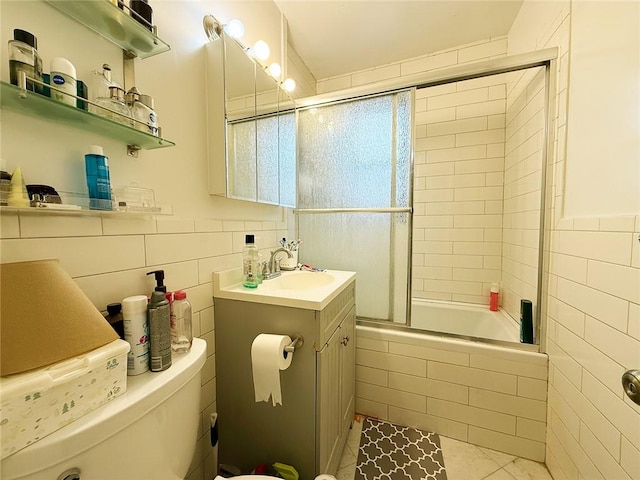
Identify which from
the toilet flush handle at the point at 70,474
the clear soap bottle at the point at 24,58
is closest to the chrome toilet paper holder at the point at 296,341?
the toilet flush handle at the point at 70,474

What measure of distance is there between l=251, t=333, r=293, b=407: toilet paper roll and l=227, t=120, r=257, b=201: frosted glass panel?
0.63 m

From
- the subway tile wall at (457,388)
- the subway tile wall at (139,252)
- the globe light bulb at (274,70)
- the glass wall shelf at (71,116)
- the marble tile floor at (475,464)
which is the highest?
the globe light bulb at (274,70)

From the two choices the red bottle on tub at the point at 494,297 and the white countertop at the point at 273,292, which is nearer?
the white countertop at the point at 273,292

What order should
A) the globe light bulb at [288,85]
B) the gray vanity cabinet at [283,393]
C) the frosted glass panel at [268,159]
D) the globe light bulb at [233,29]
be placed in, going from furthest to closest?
the globe light bulb at [288,85] < the frosted glass panel at [268,159] < the globe light bulb at [233,29] < the gray vanity cabinet at [283,393]

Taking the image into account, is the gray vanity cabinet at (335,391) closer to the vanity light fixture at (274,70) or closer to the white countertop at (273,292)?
the white countertop at (273,292)

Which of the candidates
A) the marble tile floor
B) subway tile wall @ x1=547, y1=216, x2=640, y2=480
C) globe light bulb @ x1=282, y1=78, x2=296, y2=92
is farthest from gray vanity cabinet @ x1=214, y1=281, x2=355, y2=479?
globe light bulb @ x1=282, y1=78, x2=296, y2=92

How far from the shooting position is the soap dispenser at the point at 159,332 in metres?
0.63

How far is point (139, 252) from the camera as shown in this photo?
2.60 feet

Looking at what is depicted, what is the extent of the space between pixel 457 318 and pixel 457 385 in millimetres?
853

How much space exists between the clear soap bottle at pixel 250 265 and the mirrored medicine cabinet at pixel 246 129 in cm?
22

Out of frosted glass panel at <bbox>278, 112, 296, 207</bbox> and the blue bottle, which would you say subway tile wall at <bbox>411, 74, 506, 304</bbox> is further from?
the blue bottle

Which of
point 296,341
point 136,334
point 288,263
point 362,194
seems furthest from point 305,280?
point 136,334

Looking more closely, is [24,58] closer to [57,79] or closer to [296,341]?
[57,79]

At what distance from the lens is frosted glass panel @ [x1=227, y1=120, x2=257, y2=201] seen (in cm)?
111
